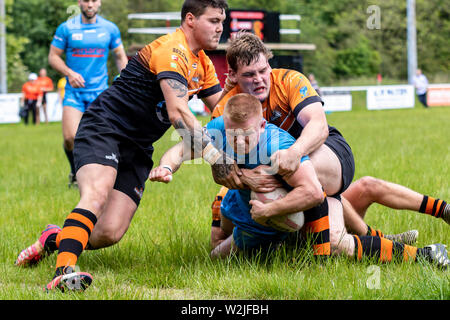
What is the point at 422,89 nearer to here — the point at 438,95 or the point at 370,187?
the point at 438,95

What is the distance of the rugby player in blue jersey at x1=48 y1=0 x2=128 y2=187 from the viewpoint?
316 inches

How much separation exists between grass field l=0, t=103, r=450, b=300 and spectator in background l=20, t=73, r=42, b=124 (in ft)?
59.8

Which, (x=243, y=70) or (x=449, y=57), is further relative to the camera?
(x=449, y=57)

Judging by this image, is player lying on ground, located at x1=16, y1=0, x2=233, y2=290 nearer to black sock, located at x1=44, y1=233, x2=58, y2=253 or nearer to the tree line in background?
black sock, located at x1=44, y1=233, x2=58, y2=253

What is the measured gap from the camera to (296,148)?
155 inches

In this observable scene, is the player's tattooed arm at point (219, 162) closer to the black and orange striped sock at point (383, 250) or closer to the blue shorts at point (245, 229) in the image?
the blue shorts at point (245, 229)

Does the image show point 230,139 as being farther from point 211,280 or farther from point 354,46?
point 354,46

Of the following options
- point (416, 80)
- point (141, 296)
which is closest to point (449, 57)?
point (416, 80)

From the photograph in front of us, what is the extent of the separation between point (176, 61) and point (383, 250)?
6.12 feet

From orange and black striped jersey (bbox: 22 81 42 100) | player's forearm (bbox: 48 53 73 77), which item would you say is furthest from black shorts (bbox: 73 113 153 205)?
orange and black striped jersey (bbox: 22 81 42 100)

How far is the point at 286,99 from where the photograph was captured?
4.45m

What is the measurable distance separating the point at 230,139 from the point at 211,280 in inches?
34.9

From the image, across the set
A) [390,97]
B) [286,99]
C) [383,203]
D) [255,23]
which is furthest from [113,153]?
[390,97]

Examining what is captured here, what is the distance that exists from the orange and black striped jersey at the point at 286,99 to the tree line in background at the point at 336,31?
4628 cm
